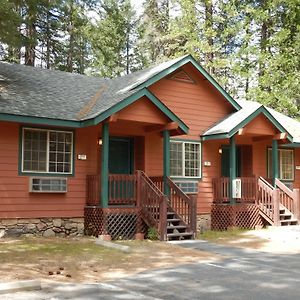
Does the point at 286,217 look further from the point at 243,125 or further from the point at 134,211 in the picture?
the point at 134,211

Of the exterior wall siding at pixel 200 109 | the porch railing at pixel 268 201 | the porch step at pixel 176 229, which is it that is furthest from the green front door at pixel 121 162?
the porch railing at pixel 268 201

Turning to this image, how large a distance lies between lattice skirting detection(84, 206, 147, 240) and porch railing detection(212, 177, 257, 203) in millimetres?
4076

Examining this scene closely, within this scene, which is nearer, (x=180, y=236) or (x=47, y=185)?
(x=180, y=236)

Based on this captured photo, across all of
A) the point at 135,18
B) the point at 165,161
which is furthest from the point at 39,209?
the point at 135,18

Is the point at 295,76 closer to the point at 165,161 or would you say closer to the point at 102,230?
the point at 165,161

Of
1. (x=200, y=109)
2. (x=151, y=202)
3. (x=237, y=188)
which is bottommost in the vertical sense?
(x=151, y=202)

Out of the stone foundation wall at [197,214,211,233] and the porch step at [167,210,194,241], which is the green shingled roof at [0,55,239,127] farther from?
the stone foundation wall at [197,214,211,233]

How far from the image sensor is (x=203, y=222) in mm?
17078

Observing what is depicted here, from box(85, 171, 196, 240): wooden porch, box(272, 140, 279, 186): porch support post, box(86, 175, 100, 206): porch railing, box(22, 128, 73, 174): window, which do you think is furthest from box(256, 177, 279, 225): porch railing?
box(22, 128, 73, 174): window

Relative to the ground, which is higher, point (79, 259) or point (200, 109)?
point (200, 109)

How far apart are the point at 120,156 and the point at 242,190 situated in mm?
4518

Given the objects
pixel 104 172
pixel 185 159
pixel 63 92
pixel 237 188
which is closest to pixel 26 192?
pixel 104 172

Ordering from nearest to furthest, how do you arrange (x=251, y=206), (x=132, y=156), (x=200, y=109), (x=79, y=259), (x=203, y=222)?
(x=79, y=259) < (x=132, y=156) < (x=251, y=206) < (x=203, y=222) < (x=200, y=109)

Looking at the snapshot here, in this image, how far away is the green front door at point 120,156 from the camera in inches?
617
